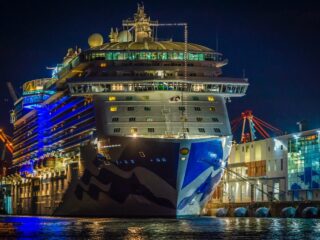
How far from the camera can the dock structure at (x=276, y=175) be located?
265ft

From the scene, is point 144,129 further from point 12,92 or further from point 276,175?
point 12,92

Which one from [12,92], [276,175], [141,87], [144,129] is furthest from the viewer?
[12,92]

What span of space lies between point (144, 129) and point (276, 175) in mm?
26266

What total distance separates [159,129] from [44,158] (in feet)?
71.3

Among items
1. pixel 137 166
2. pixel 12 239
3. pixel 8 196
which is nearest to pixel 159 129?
pixel 137 166

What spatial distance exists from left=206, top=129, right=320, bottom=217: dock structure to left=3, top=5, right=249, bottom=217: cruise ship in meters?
8.46

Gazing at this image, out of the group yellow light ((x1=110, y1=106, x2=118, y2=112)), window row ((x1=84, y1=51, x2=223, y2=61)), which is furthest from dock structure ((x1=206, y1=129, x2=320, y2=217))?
yellow light ((x1=110, y1=106, x2=118, y2=112))

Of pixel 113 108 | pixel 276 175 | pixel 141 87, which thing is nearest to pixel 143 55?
pixel 141 87

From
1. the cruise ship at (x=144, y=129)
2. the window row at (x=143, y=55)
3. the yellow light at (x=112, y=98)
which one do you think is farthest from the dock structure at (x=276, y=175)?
the yellow light at (x=112, y=98)

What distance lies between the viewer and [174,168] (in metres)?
63.6

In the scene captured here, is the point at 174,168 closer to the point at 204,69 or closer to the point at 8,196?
the point at 204,69

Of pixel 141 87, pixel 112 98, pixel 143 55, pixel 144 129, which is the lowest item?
pixel 144 129

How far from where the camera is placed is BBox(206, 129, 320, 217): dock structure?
80875 millimetres

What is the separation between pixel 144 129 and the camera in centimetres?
6612
